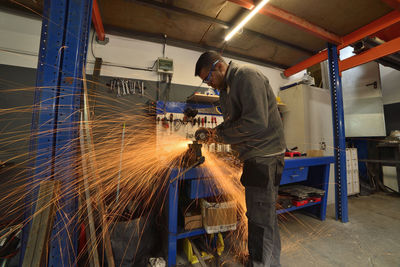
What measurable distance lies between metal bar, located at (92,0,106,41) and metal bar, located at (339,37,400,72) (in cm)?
354

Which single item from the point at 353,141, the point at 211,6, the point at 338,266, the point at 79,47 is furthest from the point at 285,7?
the point at 353,141

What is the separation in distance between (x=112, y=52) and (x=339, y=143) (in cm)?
359

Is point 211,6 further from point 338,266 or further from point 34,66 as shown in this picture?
point 338,266

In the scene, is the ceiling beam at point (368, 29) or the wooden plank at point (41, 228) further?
the ceiling beam at point (368, 29)

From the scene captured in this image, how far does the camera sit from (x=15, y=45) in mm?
1911

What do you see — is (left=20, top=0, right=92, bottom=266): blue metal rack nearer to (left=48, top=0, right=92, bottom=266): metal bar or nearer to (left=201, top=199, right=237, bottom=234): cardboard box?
(left=48, top=0, right=92, bottom=266): metal bar

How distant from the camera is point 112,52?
2.29m

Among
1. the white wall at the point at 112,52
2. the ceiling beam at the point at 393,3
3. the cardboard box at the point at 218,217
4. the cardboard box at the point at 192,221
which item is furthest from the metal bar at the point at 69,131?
the ceiling beam at the point at 393,3

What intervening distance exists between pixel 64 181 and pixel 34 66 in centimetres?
192

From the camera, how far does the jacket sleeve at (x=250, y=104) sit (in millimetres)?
1056

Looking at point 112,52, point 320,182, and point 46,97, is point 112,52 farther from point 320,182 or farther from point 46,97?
point 320,182

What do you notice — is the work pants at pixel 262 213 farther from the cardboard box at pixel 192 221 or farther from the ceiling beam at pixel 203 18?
the ceiling beam at pixel 203 18

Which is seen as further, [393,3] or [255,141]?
[393,3]

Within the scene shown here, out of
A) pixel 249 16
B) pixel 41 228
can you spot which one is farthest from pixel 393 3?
pixel 41 228
